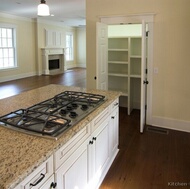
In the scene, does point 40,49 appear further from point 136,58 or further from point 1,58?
point 136,58

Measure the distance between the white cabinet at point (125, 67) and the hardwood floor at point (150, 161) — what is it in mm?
1245

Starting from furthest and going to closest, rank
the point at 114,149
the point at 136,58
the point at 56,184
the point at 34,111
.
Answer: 1. the point at 136,58
2. the point at 114,149
3. the point at 34,111
4. the point at 56,184

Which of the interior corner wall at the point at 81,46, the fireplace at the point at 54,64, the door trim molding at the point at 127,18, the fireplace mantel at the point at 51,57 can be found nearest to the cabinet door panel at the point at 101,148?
the door trim molding at the point at 127,18

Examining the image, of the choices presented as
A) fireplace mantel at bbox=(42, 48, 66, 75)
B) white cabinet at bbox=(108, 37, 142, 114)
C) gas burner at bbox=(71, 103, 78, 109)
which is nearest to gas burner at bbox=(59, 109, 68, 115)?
gas burner at bbox=(71, 103, 78, 109)

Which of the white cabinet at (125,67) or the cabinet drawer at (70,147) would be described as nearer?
the cabinet drawer at (70,147)

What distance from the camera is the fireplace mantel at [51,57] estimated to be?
1134cm

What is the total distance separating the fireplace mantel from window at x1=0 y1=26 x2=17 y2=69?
1774mm

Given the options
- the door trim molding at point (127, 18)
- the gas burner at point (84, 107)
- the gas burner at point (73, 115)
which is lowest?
the gas burner at point (73, 115)

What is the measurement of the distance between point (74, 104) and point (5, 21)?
8.26 metres

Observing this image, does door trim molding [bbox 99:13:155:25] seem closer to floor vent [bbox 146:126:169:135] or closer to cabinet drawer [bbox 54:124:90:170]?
floor vent [bbox 146:126:169:135]

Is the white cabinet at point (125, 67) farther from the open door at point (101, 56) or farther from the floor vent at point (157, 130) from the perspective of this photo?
the floor vent at point (157, 130)

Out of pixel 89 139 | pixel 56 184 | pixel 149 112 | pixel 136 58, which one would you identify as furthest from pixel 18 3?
pixel 56 184

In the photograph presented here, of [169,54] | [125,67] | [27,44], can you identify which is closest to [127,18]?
[169,54]

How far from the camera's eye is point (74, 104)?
2297 mm
